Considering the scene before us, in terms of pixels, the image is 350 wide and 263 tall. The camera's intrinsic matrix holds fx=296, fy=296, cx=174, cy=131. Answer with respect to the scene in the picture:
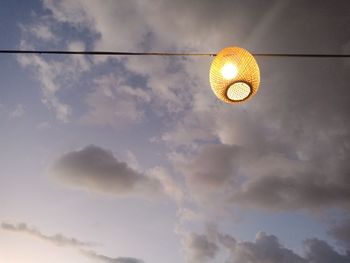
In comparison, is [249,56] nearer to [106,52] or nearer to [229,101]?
[229,101]

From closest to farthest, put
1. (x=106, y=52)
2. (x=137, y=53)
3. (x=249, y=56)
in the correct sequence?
(x=106, y=52) → (x=137, y=53) → (x=249, y=56)

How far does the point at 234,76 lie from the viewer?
5031 millimetres

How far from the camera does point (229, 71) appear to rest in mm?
5086

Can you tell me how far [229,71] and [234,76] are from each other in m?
0.13

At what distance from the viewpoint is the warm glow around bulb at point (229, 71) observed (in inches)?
199

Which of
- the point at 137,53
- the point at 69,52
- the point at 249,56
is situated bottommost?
the point at 69,52

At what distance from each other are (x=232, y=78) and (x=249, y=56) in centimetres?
59

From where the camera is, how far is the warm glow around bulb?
505 centimetres

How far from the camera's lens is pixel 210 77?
5367mm

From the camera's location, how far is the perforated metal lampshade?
16.5ft

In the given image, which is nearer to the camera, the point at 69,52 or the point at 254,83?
the point at 69,52

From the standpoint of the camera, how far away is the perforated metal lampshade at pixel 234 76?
5043mm

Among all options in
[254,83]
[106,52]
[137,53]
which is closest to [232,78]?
[254,83]

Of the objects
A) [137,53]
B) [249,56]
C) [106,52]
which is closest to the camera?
[106,52]
